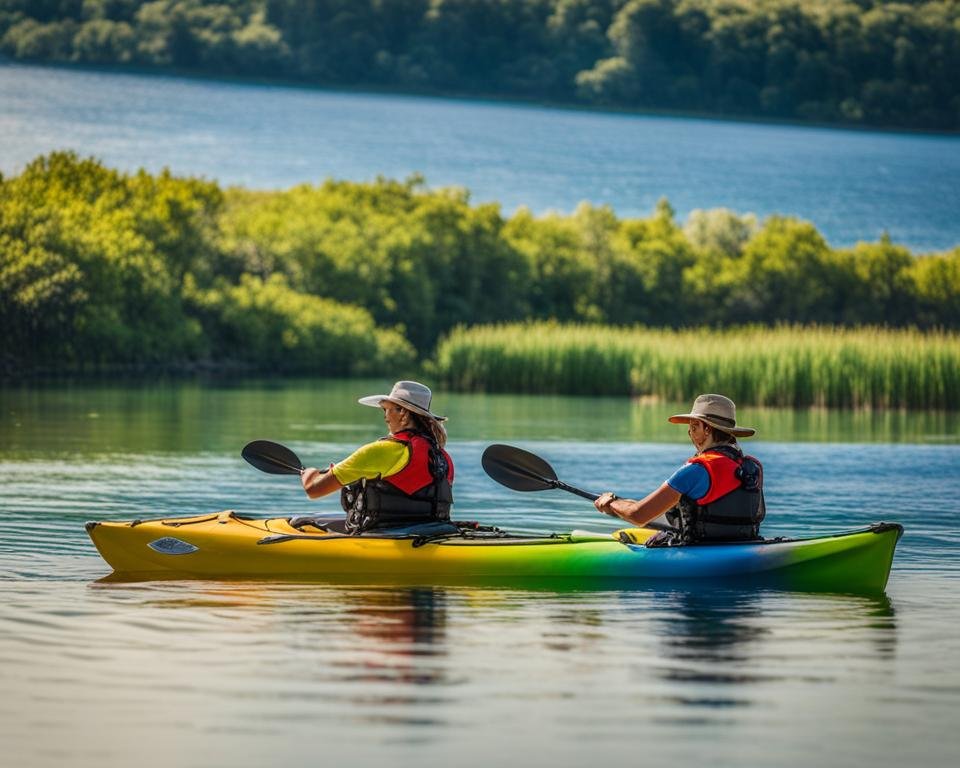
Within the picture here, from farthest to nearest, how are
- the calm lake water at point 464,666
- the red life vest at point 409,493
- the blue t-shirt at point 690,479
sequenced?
the red life vest at point 409,493, the blue t-shirt at point 690,479, the calm lake water at point 464,666

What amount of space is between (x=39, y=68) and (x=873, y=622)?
6110cm

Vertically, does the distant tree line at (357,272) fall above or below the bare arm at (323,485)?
above

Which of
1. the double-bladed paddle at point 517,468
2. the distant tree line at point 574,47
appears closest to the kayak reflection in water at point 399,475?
the double-bladed paddle at point 517,468

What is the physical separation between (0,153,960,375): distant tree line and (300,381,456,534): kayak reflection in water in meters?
37.7

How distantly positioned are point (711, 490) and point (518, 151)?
222 ft

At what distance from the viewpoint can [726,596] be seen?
33.7 feet

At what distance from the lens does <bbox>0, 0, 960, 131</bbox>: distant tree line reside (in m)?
73.2

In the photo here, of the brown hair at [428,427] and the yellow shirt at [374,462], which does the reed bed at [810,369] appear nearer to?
the brown hair at [428,427]

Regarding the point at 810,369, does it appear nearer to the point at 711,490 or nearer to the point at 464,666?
the point at 711,490

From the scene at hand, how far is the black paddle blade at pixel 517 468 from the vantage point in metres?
11.9

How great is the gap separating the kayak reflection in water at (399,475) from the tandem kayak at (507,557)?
0.14m

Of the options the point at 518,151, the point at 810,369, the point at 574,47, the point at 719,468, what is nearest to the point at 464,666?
the point at 719,468

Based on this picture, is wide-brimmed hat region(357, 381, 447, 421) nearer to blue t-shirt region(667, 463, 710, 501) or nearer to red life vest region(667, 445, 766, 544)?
blue t-shirt region(667, 463, 710, 501)

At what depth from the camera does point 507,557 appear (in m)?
10.6
